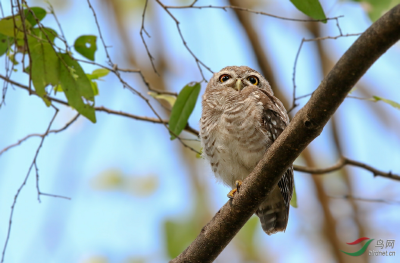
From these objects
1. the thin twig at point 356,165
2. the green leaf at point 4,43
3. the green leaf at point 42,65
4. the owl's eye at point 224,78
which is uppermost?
the owl's eye at point 224,78

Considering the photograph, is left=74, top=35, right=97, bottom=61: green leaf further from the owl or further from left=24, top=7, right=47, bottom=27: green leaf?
the owl

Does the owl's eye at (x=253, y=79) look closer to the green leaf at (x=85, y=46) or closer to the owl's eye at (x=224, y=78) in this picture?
the owl's eye at (x=224, y=78)

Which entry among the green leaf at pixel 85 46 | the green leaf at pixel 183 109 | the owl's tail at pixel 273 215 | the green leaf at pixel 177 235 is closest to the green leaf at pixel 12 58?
the green leaf at pixel 85 46

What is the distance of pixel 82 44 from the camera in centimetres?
377

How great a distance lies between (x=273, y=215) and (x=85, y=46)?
2.41 metres

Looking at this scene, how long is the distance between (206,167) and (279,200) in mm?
956

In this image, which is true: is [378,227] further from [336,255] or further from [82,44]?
[82,44]

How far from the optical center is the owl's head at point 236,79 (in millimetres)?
4492

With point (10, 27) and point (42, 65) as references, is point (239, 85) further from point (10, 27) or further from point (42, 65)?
point (10, 27)

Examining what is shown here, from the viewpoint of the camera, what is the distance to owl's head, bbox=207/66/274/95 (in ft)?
14.7

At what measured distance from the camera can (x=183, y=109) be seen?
4.02 metres

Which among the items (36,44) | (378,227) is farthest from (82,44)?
(378,227)

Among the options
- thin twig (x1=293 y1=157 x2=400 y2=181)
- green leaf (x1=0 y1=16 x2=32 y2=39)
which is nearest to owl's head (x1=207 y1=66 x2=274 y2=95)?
thin twig (x1=293 y1=157 x2=400 y2=181)

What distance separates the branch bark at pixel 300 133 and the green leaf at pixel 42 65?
1788 mm
